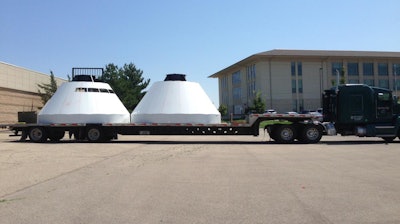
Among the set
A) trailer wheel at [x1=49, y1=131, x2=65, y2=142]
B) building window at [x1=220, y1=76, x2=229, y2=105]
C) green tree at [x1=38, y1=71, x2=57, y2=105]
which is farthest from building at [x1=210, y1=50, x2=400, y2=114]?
trailer wheel at [x1=49, y1=131, x2=65, y2=142]

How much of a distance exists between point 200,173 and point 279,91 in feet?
228

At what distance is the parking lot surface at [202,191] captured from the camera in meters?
6.22

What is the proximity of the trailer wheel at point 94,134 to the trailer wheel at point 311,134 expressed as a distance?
10.8m

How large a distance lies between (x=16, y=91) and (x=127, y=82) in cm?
1604

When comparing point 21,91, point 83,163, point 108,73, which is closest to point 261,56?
point 108,73

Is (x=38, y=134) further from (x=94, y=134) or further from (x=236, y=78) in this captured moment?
(x=236, y=78)

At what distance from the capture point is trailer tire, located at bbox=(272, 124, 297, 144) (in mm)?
21688

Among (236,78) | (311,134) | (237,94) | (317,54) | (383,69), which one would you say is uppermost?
(317,54)

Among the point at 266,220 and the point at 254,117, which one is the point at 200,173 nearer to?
the point at 266,220

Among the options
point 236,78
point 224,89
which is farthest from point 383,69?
point 224,89

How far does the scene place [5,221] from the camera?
5969 millimetres

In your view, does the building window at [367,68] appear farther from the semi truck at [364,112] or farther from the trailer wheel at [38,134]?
the trailer wheel at [38,134]

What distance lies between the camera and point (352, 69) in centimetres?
8100

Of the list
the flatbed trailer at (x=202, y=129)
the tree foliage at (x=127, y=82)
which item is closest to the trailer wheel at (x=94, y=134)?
the flatbed trailer at (x=202, y=129)
